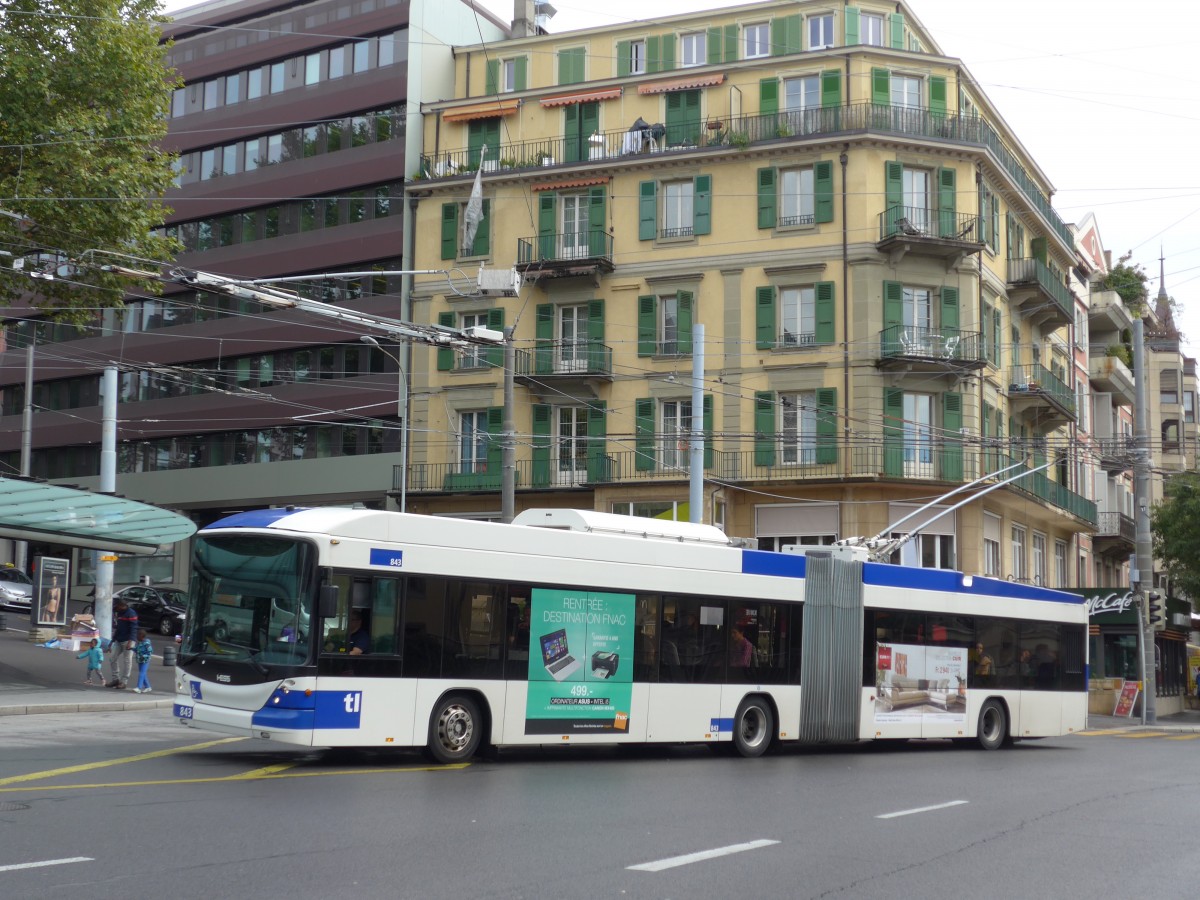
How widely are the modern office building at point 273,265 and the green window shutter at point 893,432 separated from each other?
16.1m

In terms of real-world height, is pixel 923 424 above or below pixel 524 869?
above

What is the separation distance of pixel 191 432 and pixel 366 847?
4730cm

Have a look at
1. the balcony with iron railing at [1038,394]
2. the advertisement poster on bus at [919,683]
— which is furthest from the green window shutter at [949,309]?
the advertisement poster on bus at [919,683]

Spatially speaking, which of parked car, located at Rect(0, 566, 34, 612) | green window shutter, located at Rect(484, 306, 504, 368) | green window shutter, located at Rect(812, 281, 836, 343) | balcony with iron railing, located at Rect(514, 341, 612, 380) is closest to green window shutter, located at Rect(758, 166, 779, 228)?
green window shutter, located at Rect(812, 281, 836, 343)

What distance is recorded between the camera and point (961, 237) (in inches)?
1612

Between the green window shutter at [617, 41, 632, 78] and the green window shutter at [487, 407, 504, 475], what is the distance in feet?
38.7

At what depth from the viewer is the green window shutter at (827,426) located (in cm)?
4031

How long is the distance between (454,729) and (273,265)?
37.9 meters

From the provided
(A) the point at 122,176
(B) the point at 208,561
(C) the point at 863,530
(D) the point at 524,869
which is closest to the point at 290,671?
(B) the point at 208,561

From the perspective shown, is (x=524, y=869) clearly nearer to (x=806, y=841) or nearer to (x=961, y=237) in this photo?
(x=806, y=841)

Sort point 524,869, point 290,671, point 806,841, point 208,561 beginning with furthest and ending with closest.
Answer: point 208,561
point 290,671
point 806,841
point 524,869

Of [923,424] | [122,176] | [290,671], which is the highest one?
[122,176]

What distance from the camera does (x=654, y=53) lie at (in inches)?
1825

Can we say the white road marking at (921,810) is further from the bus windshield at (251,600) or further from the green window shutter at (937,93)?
the green window shutter at (937,93)
